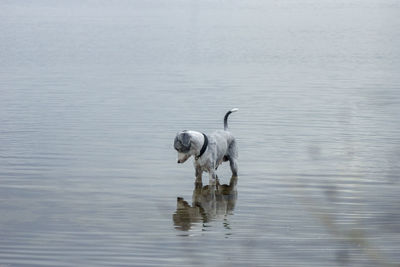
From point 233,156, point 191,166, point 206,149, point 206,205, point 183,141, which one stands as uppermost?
point 183,141

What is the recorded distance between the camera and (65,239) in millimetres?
10375

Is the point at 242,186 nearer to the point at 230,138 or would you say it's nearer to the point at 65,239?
the point at 230,138

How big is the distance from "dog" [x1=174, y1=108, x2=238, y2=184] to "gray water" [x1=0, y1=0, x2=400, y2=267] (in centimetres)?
33

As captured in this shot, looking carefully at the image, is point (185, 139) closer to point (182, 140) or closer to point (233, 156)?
point (182, 140)

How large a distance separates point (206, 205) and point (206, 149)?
0.81m

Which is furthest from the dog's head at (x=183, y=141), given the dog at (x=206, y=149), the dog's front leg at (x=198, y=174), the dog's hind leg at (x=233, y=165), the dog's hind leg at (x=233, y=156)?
the dog's hind leg at (x=233, y=165)

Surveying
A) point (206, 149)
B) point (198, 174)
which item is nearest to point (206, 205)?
point (206, 149)

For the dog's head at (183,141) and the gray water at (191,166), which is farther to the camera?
the dog's head at (183,141)

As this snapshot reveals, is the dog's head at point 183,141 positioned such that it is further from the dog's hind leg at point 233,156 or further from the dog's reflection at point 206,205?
the dog's hind leg at point 233,156

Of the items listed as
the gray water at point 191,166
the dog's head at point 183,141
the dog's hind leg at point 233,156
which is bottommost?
the gray water at point 191,166

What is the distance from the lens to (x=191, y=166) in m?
14.9

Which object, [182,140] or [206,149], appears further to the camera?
[206,149]

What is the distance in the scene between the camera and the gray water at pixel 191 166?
9.97 m

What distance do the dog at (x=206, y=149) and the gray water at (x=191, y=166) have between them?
33 centimetres
